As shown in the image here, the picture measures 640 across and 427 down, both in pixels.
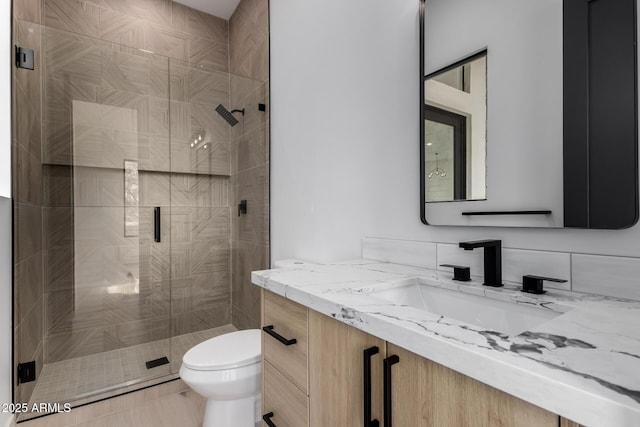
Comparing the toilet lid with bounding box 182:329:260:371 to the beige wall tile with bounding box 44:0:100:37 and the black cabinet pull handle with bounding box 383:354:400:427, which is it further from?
the beige wall tile with bounding box 44:0:100:37

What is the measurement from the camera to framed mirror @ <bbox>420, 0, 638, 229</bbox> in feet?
2.63

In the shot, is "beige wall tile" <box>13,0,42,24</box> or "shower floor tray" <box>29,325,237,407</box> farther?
"shower floor tray" <box>29,325,237,407</box>

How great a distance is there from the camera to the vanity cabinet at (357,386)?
1.60 ft

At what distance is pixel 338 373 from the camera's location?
0.77m

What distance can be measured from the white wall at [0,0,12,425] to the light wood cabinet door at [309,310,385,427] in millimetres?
1543

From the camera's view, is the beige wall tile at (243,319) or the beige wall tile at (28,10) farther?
the beige wall tile at (243,319)

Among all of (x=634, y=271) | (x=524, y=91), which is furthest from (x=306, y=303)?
(x=524, y=91)

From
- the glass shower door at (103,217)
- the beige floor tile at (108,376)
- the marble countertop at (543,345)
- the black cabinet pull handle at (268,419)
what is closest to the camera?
the marble countertop at (543,345)

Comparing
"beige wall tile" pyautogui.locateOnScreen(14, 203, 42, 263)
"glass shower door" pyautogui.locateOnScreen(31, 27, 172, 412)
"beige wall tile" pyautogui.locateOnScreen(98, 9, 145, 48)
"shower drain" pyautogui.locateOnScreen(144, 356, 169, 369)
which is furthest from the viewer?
"beige wall tile" pyautogui.locateOnScreen(98, 9, 145, 48)

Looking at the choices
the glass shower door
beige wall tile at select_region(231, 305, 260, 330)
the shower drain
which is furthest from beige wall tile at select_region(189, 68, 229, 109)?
the shower drain

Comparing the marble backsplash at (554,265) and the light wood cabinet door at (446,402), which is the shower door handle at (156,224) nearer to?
the marble backsplash at (554,265)

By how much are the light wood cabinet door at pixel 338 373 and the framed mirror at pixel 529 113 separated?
0.62m

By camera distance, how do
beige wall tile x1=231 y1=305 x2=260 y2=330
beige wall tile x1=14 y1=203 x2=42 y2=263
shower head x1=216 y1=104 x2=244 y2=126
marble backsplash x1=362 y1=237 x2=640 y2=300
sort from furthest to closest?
1. shower head x1=216 y1=104 x2=244 y2=126
2. beige wall tile x1=231 y1=305 x2=260 y2=330
3. beige wall tile x1=14 y1=203 x2=42 y2=263
4. marble backsplash x1=362 y1=237 x2=640 y2=300

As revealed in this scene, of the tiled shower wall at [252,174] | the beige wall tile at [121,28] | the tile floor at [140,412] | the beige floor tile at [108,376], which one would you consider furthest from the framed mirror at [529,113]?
the beige wall tile at [121,28]
